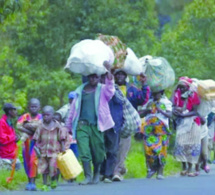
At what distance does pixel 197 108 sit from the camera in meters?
18.6

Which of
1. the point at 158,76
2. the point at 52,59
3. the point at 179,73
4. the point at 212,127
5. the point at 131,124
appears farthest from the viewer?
the point at 179,73

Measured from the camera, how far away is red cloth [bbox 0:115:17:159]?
1828cm

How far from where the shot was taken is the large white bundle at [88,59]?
595 inches

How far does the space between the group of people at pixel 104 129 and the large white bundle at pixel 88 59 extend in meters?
0.16

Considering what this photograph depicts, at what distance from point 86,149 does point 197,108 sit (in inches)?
156

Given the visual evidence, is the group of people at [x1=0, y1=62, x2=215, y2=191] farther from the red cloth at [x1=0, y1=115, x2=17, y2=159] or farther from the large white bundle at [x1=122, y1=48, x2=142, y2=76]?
the large white bundle at [x1=122, y1=48, x2=142, y2=76]

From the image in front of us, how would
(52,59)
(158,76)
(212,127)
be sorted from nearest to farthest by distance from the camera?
(158,76) < (212,127) < (52,59)

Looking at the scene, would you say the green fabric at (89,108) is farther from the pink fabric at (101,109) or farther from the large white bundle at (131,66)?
the large white bundle at (131,66)

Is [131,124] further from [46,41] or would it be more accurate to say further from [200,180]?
[46,41]

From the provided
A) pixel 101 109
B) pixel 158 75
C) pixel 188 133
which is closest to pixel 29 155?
pixel 101 109

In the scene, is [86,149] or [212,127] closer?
[86,149]

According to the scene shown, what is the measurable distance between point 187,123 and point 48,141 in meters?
4.45

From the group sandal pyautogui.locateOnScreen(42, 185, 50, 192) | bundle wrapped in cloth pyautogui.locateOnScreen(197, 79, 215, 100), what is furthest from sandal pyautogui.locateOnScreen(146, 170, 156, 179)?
sandal pyautogui.locateOnScreen(42, 185, 50, 192)

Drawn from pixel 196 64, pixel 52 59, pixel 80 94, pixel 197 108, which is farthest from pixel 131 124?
pixel 196 64
